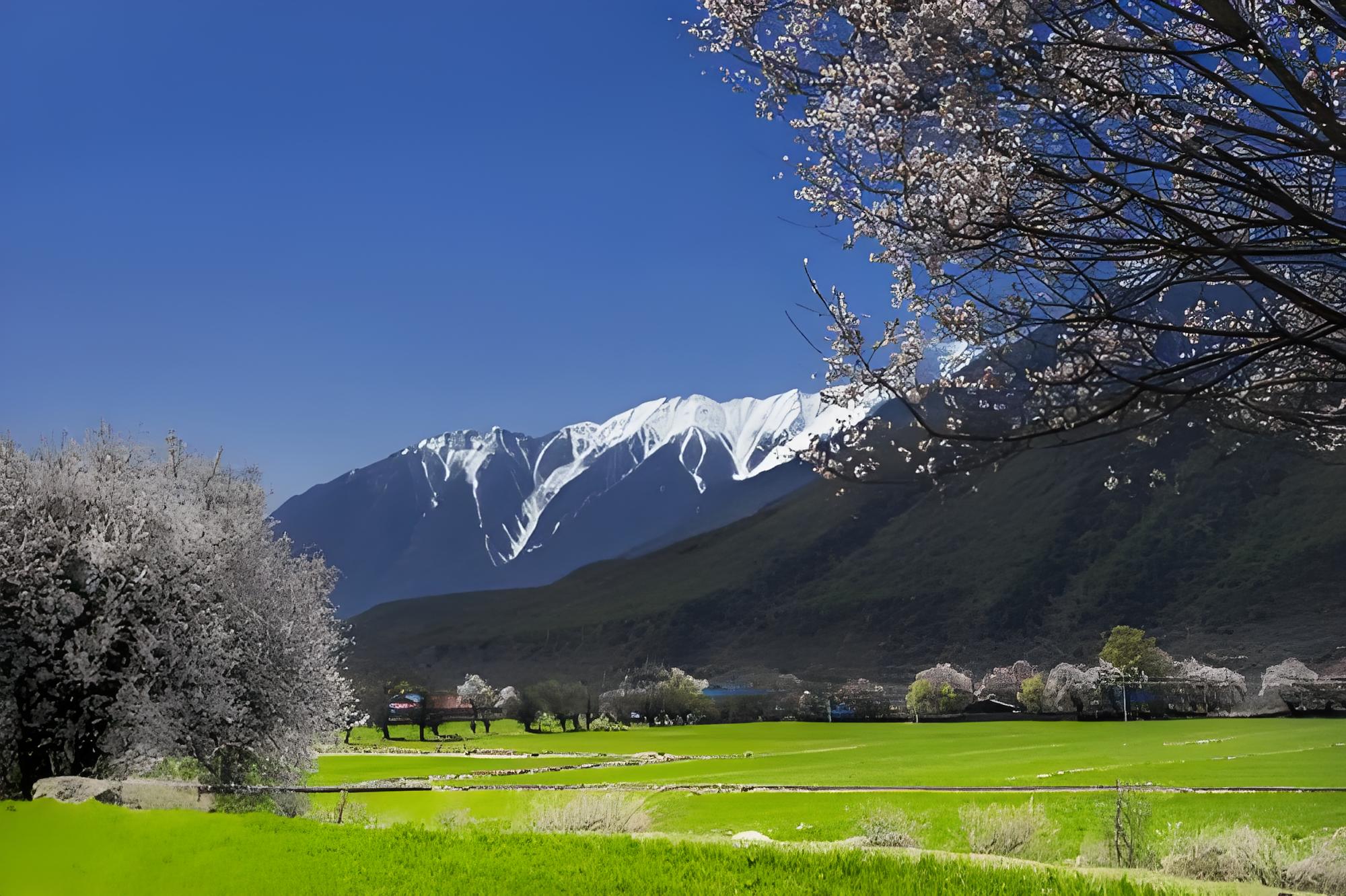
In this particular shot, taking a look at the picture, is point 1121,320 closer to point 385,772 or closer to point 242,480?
point 242,480

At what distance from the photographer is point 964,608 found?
16400cm

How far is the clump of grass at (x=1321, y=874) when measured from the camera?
13734mm

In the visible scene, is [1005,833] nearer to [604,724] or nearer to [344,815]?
[344,815]

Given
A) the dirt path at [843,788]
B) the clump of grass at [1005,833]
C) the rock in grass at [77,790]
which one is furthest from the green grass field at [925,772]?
the rock in grass at [77,790]

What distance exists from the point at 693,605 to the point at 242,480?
17111cm

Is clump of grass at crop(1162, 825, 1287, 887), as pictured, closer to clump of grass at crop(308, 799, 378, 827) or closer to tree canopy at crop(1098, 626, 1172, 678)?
clump of grass at crop(308, 799, 378, 827)

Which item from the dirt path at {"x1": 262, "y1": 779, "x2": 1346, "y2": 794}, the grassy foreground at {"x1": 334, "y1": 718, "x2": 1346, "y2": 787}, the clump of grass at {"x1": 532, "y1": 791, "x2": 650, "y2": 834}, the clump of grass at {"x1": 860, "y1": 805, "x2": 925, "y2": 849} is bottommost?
the grassy foreground at {"x1": 334, "y1": 718, "x2": 1346, "y2": 787}

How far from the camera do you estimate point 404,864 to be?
1295 centimetres

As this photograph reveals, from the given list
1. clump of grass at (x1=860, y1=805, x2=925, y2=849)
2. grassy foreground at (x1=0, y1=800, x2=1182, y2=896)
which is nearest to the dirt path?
clump of grass at (x1=860, y1=805, x2=925, y2=849)

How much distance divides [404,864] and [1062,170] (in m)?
10.8

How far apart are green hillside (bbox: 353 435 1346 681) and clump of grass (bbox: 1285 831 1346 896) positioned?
394 ft

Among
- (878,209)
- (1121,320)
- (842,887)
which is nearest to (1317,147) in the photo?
(1121,320)

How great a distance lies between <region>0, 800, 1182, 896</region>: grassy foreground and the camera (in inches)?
420

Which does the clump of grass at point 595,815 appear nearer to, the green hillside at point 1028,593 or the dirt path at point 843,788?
the dirt path at point 843,788
